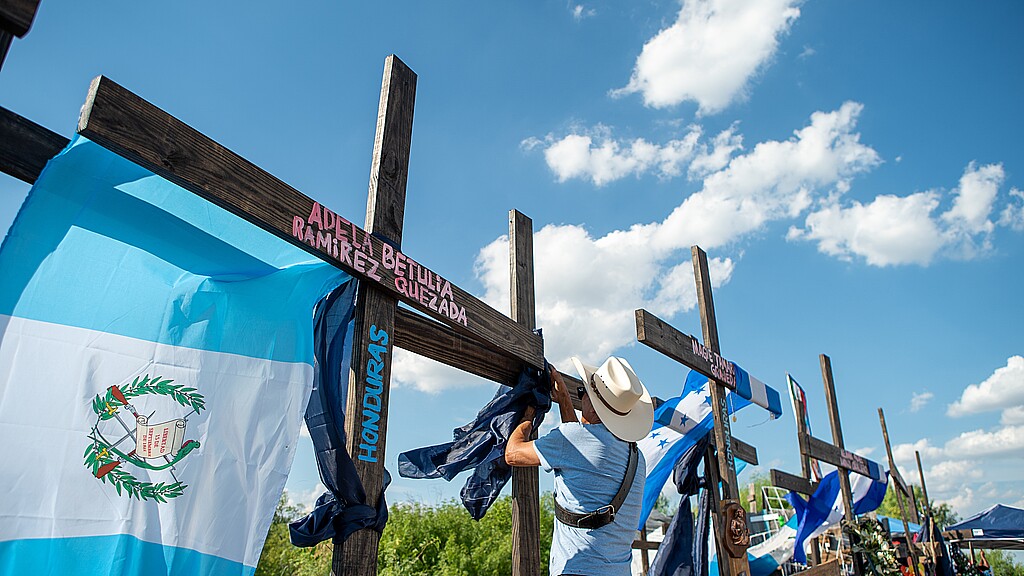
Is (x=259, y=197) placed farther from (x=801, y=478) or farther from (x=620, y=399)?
(x=801, y=478)

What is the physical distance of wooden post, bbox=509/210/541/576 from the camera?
3814 mm

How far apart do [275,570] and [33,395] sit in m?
12.4

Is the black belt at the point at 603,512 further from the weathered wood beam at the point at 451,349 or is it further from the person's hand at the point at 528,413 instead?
the weathered wood beam at the point at 451,349

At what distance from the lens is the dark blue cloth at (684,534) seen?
17.5 ft

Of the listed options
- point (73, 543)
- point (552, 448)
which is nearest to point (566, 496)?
point (552, 448)

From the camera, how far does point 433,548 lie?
1228 centimetres

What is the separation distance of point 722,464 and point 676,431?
17.0 inches

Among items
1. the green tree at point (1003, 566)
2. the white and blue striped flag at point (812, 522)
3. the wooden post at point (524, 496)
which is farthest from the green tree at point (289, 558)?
the green tree at point (1003, 566)

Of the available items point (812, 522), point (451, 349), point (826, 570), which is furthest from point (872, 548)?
point (451, 349)

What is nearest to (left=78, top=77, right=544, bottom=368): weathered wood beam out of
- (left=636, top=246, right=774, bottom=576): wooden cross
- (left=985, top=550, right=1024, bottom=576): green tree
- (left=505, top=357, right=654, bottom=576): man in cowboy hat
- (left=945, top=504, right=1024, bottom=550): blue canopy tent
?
(left=505, top=357, right=654, bottom=576): man in cowboy hat

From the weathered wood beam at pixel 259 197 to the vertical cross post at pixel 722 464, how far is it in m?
2.69

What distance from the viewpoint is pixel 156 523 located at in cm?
223

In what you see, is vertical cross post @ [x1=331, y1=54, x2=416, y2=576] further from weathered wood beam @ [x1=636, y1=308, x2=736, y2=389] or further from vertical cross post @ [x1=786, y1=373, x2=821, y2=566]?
vertical cross post @ [x1=786, y1=373, x2=821, y2=566]

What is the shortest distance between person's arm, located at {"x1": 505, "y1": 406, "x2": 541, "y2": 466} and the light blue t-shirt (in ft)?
0.47
